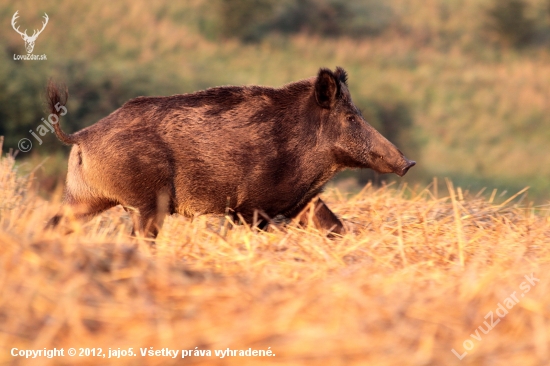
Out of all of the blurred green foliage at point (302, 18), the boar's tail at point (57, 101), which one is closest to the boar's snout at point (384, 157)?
the boar's tail at point (57, 101)

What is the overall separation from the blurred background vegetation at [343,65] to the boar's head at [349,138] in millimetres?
10555

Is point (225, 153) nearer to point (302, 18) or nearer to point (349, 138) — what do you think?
point (349, 138)

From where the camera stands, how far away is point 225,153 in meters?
6.19

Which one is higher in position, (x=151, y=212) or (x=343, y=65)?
(x=151, y=212)

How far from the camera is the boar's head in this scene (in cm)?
645

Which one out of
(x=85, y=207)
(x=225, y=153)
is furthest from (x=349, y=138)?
(x=85, y=207)

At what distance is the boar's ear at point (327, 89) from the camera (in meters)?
6.37

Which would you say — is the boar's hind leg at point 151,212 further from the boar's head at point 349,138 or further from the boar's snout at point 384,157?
the boar's snout at point 384,157

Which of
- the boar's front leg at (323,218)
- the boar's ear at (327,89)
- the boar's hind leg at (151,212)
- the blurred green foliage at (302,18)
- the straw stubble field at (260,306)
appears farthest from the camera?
the blurred green foliage at (302,18)

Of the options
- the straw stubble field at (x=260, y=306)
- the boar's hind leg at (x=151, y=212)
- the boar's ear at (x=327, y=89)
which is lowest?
the boar's hind leg at (x=151, y=212)

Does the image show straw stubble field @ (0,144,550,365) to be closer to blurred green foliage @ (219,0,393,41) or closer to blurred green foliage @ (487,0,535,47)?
blurred green foliage @ (219,0,393,41)

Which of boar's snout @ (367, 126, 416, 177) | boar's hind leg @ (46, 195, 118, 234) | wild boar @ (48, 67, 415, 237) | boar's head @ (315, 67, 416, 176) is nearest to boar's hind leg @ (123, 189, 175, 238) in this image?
wild boar @ (48, 67, 415, 237)

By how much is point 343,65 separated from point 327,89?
86.8ft

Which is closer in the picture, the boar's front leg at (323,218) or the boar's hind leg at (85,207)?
the boar's hind leg at (85,207)
